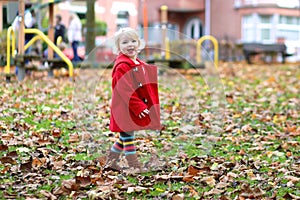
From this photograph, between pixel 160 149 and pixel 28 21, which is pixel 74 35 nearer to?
pixel 28 21

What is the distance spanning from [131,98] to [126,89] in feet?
0.31

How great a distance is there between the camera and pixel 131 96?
17.0ft

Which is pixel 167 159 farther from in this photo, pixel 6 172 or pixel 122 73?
pixel 6 172

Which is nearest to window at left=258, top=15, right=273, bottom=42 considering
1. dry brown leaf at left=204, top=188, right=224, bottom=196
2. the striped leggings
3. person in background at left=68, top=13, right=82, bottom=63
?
person in background at left=68, top=13, right=82, bottom=63

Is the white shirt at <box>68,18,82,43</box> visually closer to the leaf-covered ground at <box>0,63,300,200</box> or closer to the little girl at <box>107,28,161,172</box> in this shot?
the leaf-covered ground at <box>0,63,300,200</box>

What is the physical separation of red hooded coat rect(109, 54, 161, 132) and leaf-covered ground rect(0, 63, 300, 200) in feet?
1.50

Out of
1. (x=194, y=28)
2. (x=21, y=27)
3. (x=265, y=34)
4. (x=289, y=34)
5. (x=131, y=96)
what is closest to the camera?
(x=131, y=96)

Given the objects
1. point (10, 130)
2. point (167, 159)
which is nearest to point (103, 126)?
point (10, 130)

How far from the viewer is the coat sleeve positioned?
5145 mm

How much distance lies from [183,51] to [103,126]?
51.0 ft

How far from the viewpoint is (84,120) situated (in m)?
7.96

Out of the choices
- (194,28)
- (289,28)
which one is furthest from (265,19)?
(194,28)

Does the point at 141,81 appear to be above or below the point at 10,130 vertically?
above

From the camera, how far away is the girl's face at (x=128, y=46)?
5289 millimetres
